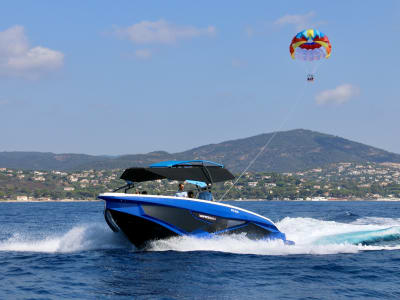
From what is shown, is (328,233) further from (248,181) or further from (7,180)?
(7,180)

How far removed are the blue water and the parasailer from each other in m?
10.9

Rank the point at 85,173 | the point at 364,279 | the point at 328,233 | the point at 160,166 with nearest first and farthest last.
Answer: the point at 364,279 < the point at 160,166 < the point at 328,233 < the point at 85,173

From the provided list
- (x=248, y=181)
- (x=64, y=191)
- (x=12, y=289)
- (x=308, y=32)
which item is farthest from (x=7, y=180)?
(x=12, y=289)

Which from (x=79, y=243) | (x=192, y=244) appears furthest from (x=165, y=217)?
(x=79, y=243)

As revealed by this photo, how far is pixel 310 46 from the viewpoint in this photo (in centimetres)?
2658

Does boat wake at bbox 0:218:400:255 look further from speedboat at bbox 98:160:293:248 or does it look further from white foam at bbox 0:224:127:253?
speedboat at bbox 98:160:293:248

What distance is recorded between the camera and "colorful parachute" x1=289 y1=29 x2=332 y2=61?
26047mm

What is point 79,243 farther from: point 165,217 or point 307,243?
point 307,243

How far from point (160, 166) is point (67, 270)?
4.61 m

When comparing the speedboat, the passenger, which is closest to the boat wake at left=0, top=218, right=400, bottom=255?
the speedboat

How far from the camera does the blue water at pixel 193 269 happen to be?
37.0 feet

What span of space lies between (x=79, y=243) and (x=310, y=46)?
614 inches

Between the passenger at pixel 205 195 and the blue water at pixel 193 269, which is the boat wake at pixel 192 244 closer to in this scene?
the blue water at pixel 193 269

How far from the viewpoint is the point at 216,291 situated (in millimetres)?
11383
